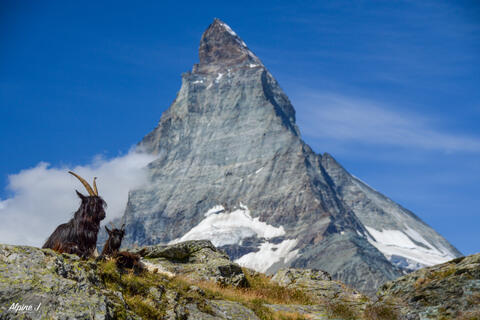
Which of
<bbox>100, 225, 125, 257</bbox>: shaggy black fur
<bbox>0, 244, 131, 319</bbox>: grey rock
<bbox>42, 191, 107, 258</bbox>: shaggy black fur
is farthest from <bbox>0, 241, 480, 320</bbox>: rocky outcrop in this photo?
<bbox>42, 191, 107, 258</bbox>: shaggy black fur

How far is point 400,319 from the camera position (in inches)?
628

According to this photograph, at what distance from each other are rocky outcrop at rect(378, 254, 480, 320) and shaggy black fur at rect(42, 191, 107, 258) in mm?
9043

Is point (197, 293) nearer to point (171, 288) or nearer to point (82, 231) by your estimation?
point (171, 288)

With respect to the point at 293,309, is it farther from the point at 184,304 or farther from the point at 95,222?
the point at 95,222

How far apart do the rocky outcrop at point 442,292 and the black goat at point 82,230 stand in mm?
9042

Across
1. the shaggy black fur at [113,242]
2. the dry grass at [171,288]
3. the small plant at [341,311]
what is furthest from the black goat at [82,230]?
the small plant at [341,311]

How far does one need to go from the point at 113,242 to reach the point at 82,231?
3.28ft

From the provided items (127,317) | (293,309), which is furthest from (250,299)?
(127,317)

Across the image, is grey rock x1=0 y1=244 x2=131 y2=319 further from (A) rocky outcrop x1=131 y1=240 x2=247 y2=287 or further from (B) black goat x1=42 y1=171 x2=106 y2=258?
(A) rocky outcrop x1=131 y1=240 x2=247 y2=287

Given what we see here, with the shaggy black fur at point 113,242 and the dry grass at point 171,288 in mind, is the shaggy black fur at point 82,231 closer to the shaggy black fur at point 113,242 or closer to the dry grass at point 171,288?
the shaggy black fur at point 113,242

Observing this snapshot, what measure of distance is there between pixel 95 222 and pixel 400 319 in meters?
9.31

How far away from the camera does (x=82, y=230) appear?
17.5 m

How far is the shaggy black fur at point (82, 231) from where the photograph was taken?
17219 mm

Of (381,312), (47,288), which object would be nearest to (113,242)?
(47,288)
